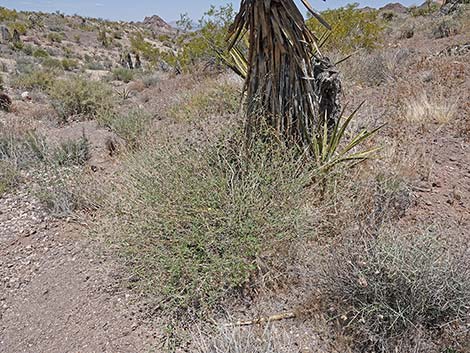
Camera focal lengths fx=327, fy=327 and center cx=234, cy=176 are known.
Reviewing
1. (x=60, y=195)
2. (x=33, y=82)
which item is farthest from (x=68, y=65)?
(x=60, y=195)

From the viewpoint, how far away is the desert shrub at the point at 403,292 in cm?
178

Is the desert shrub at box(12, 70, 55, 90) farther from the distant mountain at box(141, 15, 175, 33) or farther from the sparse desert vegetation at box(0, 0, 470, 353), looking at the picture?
A: the distant mountain at box(141, 15, 175, 33)

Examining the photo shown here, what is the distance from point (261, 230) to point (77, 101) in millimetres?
6309

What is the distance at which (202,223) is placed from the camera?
2.36 metres

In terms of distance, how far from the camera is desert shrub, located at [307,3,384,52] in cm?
724

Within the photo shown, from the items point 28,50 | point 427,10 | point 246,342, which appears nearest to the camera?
point 246,342

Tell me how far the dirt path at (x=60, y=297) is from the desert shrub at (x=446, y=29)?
10368 millimetres

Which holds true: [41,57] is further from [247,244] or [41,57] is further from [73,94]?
[247,244]

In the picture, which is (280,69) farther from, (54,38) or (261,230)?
(54,38)

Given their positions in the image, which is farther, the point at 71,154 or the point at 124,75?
the point at 124,75

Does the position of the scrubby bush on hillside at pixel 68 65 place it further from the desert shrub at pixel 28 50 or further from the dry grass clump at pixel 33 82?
the dry grass clump at pixel 33 82

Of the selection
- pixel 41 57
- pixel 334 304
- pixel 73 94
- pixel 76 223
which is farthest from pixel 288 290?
pixel 41 57

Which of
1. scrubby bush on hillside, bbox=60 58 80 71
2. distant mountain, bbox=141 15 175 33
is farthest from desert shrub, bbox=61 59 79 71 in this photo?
distant mountain, bbox=141 15 175 33

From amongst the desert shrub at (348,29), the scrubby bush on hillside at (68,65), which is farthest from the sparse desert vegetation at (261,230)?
the scrubby bush on hillside at (68,65)
